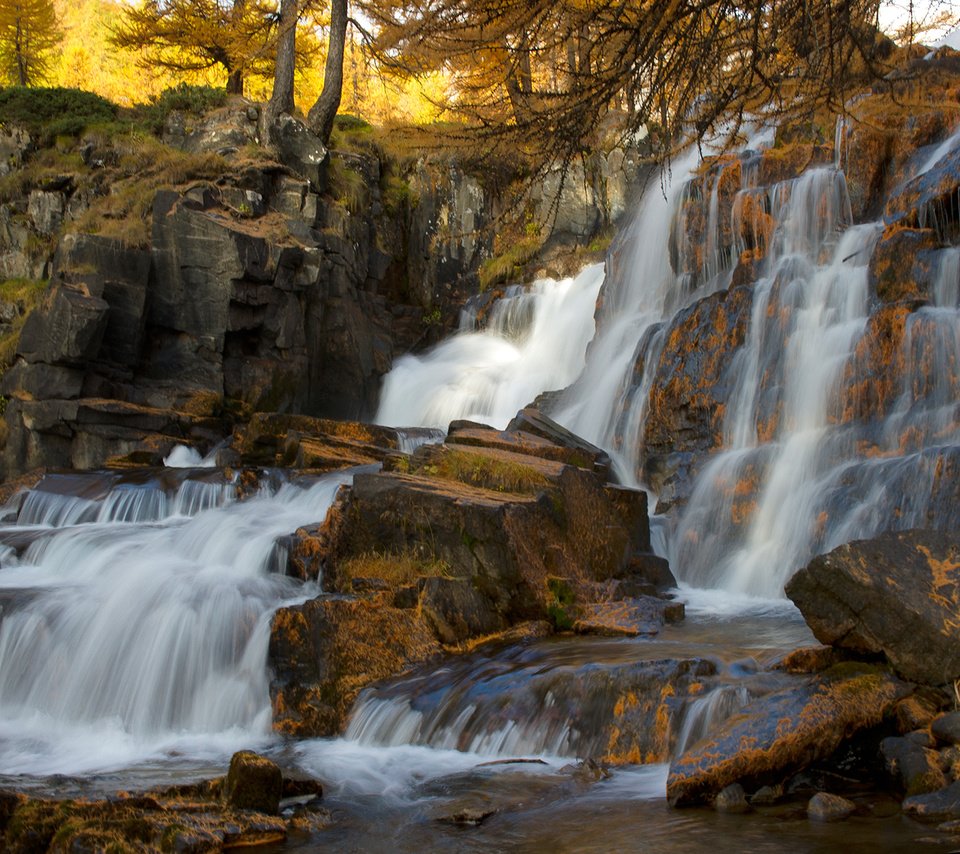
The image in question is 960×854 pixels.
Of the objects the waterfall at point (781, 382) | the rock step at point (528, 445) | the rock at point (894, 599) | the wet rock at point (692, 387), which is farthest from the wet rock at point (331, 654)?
the wet rock at point (692, 387)

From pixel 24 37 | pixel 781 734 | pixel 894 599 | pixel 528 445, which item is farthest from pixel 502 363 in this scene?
pixel 24 37

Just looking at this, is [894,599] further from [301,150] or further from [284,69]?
[284,69]

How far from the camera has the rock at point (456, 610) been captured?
26.6 feet

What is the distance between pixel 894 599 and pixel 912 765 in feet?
3.57

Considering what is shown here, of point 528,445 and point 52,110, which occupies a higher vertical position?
point 52,110

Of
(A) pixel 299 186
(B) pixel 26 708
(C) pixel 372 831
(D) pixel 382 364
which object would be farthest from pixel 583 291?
(C) pixel 372 831

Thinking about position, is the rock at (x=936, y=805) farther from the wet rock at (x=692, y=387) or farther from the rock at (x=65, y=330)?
the rock at (x=65, y=330)

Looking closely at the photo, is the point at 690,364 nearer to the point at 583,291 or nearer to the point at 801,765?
the point at 583,291

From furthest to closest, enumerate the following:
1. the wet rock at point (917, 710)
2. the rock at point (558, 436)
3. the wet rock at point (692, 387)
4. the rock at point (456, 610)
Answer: the wet rock at point (692, 387) → the rock at point (558, 436) → the rock at point (456, 610) → the wet rock at point (917, 710)

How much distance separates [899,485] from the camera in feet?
32.0

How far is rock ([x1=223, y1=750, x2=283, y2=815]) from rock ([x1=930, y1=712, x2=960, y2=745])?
352 cm

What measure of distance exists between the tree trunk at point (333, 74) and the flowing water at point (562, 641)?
315 inches

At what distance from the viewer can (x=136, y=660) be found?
807 centimetres

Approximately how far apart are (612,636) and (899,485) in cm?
361
